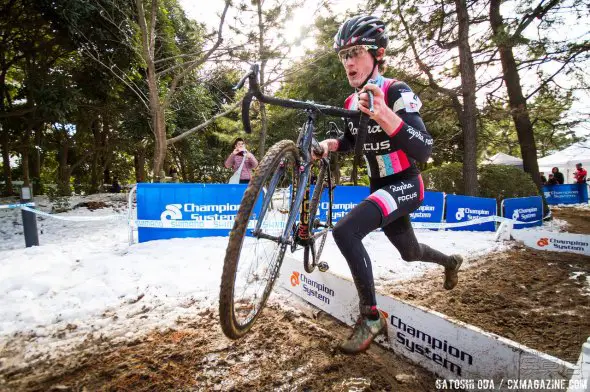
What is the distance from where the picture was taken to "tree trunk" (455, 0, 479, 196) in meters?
11.2

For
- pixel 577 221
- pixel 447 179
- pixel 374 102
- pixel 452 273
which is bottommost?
pixel 577 221

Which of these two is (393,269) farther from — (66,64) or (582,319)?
(66,64)

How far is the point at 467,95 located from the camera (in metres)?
11.2

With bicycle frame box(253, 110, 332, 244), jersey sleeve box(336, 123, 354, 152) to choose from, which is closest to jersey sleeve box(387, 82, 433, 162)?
bicycle frame box(253, 110, 332, 244)

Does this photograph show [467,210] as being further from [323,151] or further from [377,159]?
[323,151]

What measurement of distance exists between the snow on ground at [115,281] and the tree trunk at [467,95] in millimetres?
5037

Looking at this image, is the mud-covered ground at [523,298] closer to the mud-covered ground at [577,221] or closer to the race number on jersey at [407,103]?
the race number on jersey at [407,103]

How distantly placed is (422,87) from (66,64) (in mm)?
16532

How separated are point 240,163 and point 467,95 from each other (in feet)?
29.0

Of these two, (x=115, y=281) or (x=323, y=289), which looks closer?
(x=323, y=289)

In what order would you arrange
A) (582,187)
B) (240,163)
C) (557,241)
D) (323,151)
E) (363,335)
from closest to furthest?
(363,335) → (323,151) → (557,241) → (240,163) → (582,187)

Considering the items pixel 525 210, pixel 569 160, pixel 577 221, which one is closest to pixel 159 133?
pixel 525 210

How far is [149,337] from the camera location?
2877 mm

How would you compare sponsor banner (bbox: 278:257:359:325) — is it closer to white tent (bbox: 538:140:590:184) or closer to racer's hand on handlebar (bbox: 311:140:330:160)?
racer's hand on handlebar (bbox: 311:140:330:160)
